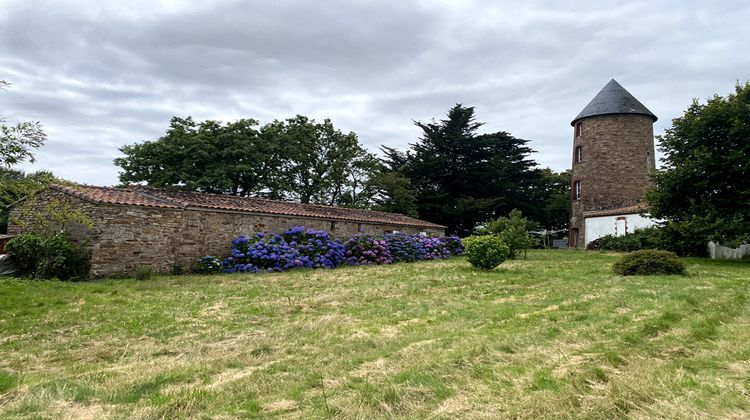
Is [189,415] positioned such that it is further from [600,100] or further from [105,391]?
[600,100]

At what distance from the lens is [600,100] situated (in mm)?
30609

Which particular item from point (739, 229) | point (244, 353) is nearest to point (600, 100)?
point (739, 229)

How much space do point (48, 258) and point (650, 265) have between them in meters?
16.4

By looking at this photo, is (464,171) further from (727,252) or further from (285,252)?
(285,252)

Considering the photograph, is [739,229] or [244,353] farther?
[739,229]

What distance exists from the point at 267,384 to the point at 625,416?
8.89 feet

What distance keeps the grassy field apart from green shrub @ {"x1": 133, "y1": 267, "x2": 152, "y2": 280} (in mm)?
→ 3548

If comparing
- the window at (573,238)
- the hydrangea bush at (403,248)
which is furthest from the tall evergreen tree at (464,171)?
the hydrangea bush at (403,248)


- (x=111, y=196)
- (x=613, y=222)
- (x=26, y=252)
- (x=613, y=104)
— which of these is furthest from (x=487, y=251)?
(x=613, y=104)

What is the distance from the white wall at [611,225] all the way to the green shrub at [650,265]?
14347 mm

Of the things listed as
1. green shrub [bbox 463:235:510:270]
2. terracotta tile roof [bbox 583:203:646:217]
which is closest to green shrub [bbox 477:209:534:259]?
green shrub [bbox 463:235:510:270]

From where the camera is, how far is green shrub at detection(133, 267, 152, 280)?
519 inches

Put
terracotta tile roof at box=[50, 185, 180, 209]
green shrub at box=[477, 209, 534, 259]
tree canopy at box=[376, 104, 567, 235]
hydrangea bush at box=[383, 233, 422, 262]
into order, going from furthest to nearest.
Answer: tree canopy at box=[376, 104, 567, 235] < hydrangea bush at box=[383, 233, 422, 262] < green shrub at box=[477, 209, 534, 259] < terracotta tile roof at box=[50, 185, 180, 209]

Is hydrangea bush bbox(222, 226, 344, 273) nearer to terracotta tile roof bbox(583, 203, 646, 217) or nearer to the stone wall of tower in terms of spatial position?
terracotta tile roof bbox(583, 203, 646, 217)
